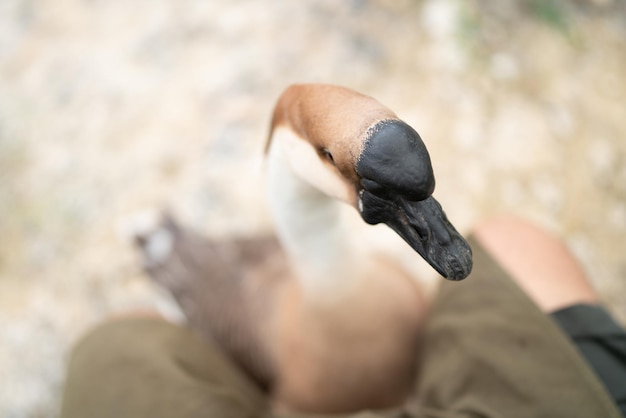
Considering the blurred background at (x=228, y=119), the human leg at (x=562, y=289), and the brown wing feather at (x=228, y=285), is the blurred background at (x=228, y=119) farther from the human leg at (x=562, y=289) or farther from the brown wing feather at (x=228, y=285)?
the human leg at (x=562, y=289)

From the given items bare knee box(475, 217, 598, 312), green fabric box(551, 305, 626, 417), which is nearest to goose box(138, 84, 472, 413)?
bare knee box(475, 217, 598, 312)

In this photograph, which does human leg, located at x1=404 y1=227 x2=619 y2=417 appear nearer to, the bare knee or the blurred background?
the bare knee

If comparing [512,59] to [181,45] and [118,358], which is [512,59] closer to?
[181,45]

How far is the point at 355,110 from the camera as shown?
2.62 feet

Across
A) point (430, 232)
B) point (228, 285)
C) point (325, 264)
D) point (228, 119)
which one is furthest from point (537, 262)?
point (228, 119)

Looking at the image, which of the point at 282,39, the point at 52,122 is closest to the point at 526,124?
the point at 282,39

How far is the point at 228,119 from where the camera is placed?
2496mm

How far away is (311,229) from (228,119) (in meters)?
1.46

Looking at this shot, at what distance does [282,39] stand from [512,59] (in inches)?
40.0

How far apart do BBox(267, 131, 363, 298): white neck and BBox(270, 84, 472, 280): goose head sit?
6.2 inches

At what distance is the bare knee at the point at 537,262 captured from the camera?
133 centimetres

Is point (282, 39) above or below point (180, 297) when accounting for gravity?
above

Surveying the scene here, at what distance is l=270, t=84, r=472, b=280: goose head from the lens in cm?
74

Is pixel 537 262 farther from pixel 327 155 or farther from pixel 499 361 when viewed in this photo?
pixel 327 155
